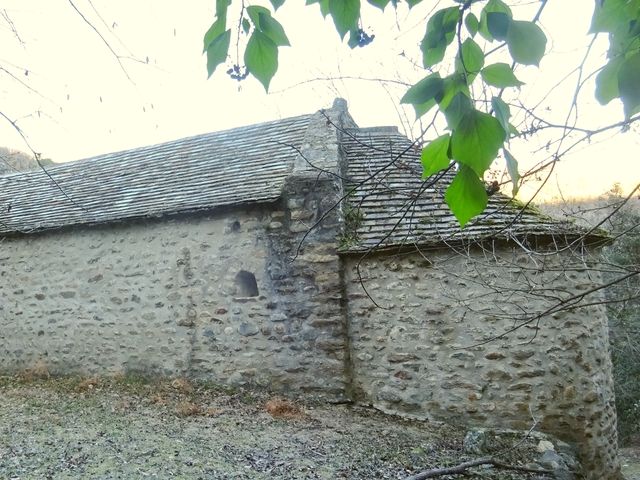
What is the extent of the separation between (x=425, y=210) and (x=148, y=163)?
6.27 m

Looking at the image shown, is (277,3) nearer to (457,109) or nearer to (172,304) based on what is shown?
(457,109)

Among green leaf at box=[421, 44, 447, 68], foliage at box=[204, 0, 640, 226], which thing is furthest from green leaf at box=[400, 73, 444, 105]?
green leaf at box=[421, 44, 447, 68]

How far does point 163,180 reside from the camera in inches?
354

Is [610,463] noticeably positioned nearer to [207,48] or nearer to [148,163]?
[207,48]

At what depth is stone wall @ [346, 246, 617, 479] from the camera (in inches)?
229

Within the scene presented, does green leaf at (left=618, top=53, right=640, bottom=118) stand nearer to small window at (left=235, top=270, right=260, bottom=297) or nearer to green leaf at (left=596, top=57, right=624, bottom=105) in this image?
green leaf at (left=596, top=57, right=624, bottom=105)

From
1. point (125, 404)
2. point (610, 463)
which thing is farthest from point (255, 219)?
point (610, 463)

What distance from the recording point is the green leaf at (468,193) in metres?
1.20

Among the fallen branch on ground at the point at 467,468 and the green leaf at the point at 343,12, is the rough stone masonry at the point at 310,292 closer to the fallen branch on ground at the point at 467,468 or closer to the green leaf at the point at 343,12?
the fallen branch on ground at the point at 467,468

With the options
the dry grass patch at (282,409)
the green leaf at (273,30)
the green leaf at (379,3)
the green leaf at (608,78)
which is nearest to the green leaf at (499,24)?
the green leaf at (608,78)

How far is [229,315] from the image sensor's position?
23.6 ft

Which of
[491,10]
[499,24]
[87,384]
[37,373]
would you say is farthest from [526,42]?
[37,373]

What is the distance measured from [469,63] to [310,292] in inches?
217

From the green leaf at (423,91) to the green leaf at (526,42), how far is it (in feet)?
0.72
